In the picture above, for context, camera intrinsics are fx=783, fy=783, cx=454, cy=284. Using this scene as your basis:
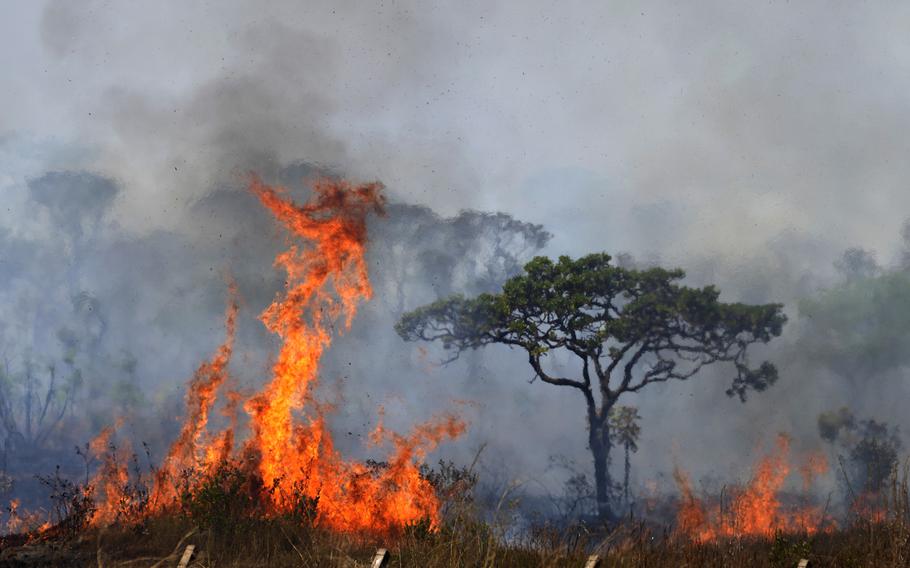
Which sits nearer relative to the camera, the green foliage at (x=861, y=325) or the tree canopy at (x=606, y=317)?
the tree canopy at (x=606, y=317)

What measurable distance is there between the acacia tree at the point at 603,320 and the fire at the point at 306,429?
11.2 metres

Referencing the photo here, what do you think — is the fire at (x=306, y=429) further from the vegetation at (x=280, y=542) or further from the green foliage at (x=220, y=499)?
the vegetation at (x=280, y=542)

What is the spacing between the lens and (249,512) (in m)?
15.2

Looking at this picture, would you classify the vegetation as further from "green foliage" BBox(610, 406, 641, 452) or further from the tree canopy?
"green foliage" BBox(610, 406, 641, 452)

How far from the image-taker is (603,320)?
114 feet

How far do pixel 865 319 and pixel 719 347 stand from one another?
23.3 m

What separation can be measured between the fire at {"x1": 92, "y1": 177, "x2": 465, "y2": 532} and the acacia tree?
11.2m

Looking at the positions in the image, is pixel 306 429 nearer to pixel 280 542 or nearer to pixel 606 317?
pixel 280 542

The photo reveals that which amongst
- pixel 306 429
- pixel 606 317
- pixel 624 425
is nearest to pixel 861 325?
pixel 624 425

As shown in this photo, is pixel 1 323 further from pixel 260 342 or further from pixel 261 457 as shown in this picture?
pixel 261 457

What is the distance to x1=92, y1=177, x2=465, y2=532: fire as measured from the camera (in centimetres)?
1708

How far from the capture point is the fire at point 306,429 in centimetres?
1708

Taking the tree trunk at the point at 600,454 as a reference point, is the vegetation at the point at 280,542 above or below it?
below

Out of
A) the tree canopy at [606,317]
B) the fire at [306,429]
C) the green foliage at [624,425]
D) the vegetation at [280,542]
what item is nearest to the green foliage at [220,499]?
the vegetation at [280,542]
